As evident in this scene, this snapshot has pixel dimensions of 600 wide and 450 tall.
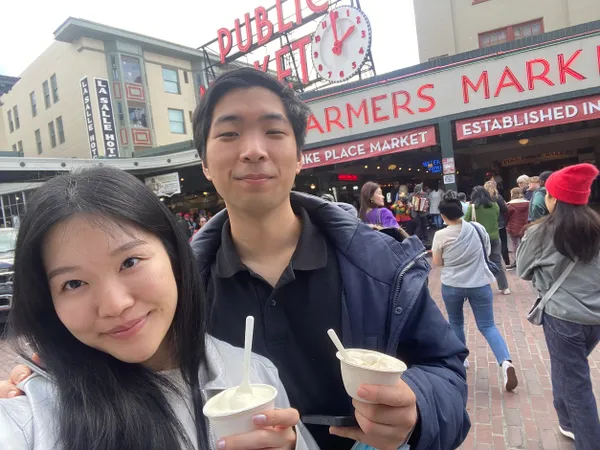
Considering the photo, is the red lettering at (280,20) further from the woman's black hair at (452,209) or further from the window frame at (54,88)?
the window frame at (54,88)

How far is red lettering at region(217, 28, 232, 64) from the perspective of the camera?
1853 cm

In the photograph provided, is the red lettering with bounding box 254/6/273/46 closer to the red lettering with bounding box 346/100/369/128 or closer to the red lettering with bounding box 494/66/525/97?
the red lettering with bounding box 346/100/369/128

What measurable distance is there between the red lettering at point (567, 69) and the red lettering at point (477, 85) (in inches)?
62.8

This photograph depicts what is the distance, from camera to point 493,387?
152 inches

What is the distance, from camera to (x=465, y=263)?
430cm

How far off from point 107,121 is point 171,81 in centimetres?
676

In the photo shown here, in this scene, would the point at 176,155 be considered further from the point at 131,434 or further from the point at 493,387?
the point at 131,434

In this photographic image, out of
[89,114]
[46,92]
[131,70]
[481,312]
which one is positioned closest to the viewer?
[481,312]

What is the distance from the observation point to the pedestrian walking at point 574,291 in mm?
2639

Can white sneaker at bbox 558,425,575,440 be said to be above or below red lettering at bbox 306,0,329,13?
below

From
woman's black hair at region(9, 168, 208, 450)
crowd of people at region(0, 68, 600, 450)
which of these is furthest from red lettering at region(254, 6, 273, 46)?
woman's black hair at region(9, 168, 208, 450)

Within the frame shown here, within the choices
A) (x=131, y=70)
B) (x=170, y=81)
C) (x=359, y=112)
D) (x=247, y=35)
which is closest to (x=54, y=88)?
(x=131, y=70)

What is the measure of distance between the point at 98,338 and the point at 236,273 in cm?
62

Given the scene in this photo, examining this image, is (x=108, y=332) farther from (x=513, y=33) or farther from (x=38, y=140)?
(x=38, y=140)
